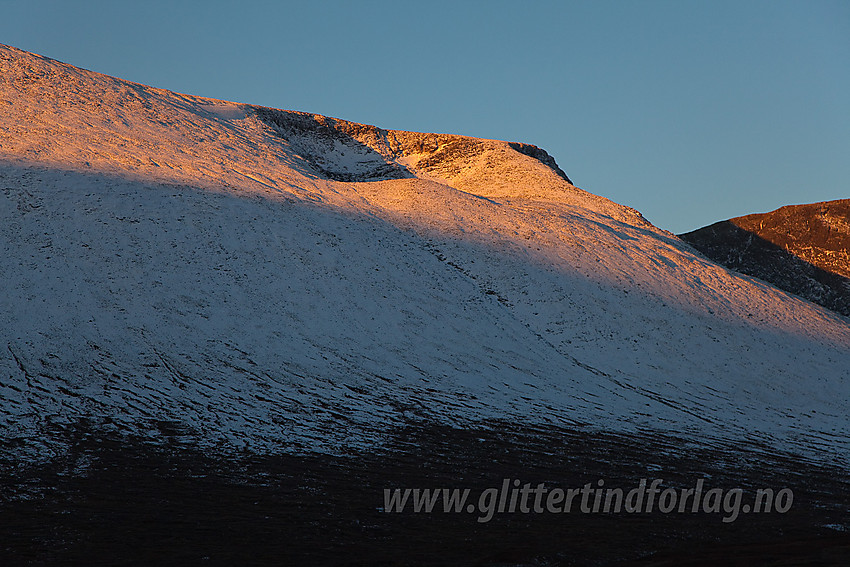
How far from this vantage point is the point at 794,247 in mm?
52188

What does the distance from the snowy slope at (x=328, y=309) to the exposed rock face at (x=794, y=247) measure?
185 inches

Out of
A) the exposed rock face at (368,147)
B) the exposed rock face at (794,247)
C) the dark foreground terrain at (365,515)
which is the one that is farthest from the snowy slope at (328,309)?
the exposed rock face at (368,147)

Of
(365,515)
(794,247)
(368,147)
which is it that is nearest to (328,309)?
(365,515)

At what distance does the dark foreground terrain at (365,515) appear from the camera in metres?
10.2

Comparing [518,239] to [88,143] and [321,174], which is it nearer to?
[321,174]

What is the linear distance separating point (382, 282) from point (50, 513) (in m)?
24.6

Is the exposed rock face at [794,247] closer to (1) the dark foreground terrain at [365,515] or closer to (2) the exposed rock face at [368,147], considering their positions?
(2) the exposed rock face at [368,147]

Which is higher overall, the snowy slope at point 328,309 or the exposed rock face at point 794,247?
the exposed rock face at point 794,247

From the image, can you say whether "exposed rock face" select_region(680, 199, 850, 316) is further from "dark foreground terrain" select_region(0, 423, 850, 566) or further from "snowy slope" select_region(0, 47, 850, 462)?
"dark foreground terrain" select_region(0, 423, 850, 566)

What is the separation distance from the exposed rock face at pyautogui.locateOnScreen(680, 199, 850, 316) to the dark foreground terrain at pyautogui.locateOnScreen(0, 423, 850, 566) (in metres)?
35.0

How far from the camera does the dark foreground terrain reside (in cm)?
1023

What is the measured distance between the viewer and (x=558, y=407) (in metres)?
25.1

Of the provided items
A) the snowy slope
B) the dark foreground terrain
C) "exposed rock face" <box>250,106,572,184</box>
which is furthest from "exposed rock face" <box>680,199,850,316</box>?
the dark foreground terrain

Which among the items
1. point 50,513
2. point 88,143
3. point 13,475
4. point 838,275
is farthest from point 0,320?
point 838,275
